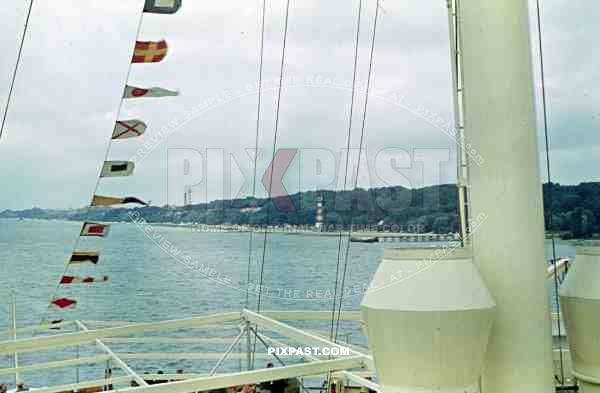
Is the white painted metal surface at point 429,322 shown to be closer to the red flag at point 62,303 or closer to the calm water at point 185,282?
the red flag at point 62,303

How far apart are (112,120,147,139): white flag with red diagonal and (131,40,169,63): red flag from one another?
0.80m

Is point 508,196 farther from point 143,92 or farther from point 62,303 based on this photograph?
point 62,303

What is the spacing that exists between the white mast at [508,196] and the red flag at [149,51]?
4.64 meters

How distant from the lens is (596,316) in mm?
6207

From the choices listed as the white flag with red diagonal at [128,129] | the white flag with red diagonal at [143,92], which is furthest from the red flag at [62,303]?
the white flag with red diagonal at [143,92]

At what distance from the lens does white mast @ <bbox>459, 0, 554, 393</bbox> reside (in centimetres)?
580

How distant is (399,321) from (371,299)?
13.6 inches

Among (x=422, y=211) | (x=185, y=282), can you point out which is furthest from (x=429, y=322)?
(x=185, y=282)

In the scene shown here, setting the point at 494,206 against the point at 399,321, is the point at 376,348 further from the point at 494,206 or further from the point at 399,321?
the point at 494,206

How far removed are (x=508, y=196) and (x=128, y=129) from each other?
550cm

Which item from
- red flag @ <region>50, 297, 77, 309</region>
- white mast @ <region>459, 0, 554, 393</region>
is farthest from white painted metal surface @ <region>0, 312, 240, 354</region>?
white mast @ <region>459, 0, 554, 393</region>

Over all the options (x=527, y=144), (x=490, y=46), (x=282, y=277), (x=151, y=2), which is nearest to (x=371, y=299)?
(x=527, y=144)

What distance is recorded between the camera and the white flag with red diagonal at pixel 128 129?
9.62 metres

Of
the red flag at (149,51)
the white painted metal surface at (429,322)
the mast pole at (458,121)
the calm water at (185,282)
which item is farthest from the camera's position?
the calm water at (185,282)
